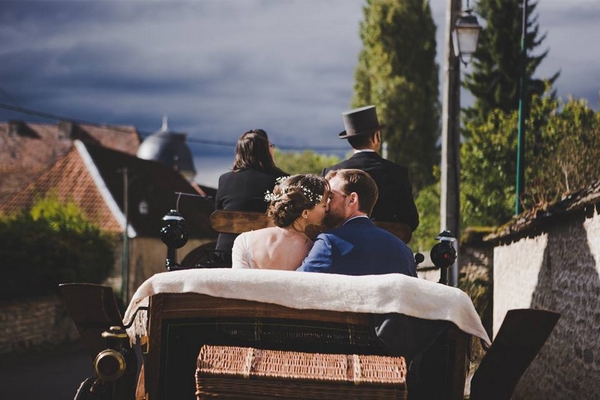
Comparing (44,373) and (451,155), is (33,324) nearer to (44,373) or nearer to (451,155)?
(44,373)

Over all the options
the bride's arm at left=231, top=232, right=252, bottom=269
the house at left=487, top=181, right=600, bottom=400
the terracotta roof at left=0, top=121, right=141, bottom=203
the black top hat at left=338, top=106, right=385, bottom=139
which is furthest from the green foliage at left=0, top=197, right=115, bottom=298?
A: the terracotta roof at left=0, top=121, right=141, bottom=203

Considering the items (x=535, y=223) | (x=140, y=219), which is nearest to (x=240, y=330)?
(x=535, y=223)

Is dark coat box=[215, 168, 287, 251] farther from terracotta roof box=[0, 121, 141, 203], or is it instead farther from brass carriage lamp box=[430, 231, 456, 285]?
terracotta roof box=[0, 121, 141, 203]

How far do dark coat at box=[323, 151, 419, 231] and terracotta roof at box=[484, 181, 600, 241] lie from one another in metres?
1.97

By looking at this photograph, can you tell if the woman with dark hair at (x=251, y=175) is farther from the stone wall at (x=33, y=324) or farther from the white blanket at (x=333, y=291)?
the stone wall at (x=33, y=324)

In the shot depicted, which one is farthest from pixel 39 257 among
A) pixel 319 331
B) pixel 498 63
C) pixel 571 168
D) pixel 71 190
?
pixel 498 63

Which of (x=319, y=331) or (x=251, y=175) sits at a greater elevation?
(x=251, y=175)

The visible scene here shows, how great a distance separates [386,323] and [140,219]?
119 ft

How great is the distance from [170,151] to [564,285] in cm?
7627

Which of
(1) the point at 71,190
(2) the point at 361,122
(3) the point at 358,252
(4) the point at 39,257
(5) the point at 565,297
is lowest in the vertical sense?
(4) the point at 39,257

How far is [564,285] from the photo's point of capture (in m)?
9.11

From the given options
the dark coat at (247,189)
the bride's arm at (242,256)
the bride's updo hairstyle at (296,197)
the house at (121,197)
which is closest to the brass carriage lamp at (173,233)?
the dark coat at (247,189)

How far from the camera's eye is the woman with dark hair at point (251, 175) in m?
6.87

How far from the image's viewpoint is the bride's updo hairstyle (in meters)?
4.93
